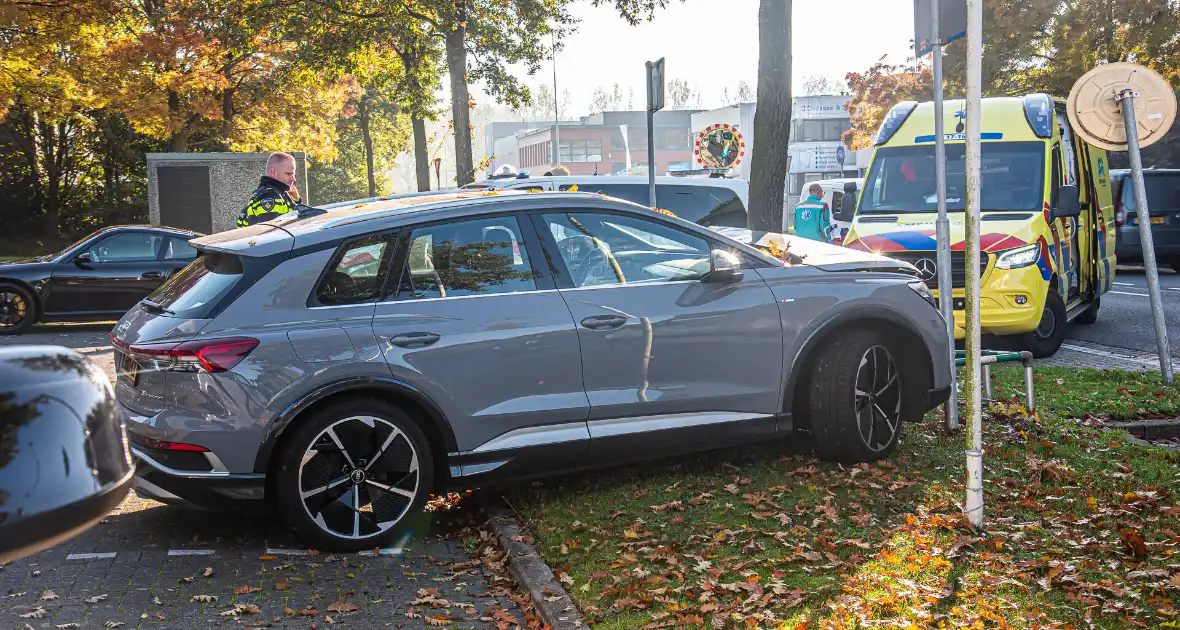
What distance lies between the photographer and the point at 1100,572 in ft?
15.8

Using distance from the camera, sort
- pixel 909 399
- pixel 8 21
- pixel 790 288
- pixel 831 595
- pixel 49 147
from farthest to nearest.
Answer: pixel 49 147 → pixel 8 21 → pixel 909 399 → pixel 790 288 → pixel 831 595

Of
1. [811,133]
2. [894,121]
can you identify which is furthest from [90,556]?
[811,133]

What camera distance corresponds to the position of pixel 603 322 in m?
6.07

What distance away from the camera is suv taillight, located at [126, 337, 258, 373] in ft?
17.4

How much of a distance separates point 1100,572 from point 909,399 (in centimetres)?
235

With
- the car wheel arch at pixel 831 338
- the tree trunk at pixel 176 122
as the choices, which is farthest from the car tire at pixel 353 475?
the tree trunk at pixel 176 122

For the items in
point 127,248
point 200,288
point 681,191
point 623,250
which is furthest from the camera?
point 127,248

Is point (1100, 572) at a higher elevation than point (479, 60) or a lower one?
lower

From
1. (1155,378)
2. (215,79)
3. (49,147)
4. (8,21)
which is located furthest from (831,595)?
(49,147)

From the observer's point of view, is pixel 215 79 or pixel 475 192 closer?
pixel 475 192

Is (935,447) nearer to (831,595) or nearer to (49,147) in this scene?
(831,595)

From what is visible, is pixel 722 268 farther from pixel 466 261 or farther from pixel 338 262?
pixel 338 262

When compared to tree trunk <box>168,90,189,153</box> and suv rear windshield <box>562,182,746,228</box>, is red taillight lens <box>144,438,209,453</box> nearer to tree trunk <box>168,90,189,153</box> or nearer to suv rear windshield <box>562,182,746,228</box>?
suv rear windshield <box>562,182,746,228</box>

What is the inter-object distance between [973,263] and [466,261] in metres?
2.47
